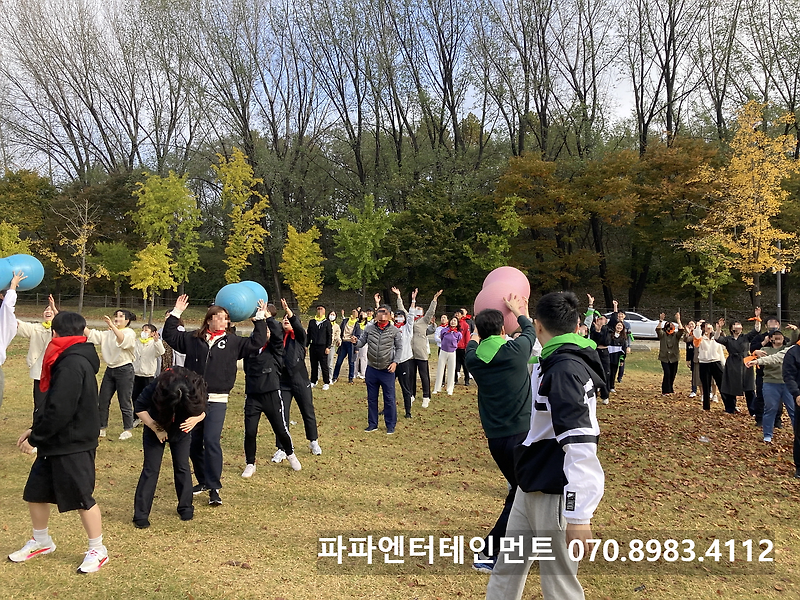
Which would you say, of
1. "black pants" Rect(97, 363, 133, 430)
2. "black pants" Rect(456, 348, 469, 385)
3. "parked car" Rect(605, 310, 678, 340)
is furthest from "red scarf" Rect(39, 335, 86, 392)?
"parked car" Rect(605, 310, 678, 340)

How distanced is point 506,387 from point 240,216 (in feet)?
102

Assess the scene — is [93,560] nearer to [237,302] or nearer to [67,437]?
[67,437]

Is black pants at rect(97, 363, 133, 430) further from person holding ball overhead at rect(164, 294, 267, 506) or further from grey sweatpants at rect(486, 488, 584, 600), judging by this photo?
grey sweatpants at rect(486, 488, 584, 600)

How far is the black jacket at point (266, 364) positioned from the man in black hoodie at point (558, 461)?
3.92 m

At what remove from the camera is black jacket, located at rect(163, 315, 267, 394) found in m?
5.69

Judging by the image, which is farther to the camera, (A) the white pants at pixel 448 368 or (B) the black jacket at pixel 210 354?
(A) the white pants at pixel 448 368

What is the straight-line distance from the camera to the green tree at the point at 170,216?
31.6 metres

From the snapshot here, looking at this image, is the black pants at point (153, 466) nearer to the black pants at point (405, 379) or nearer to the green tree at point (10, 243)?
the black pants at point (405, 379)

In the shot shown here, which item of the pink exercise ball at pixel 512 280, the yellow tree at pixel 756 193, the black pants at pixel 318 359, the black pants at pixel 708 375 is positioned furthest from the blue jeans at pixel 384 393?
the yellow tree at pixel 756 193

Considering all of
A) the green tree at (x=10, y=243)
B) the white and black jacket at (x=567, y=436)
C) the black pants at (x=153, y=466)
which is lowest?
the black pants at (x=153, y=466)

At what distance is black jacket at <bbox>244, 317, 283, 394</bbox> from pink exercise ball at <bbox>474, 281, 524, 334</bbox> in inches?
93.1

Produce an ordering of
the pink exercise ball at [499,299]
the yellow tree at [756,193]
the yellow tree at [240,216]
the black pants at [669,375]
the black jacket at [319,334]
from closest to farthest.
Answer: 1. the pink exercise ball at [499,299]
2. the black jacket at [319,334]
3. the black pants at [669,375]
4. the yellow tree at [756,193]
5. the yellow tree at [240,216]

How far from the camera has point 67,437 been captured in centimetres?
406

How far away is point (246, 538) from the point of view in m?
4.96
